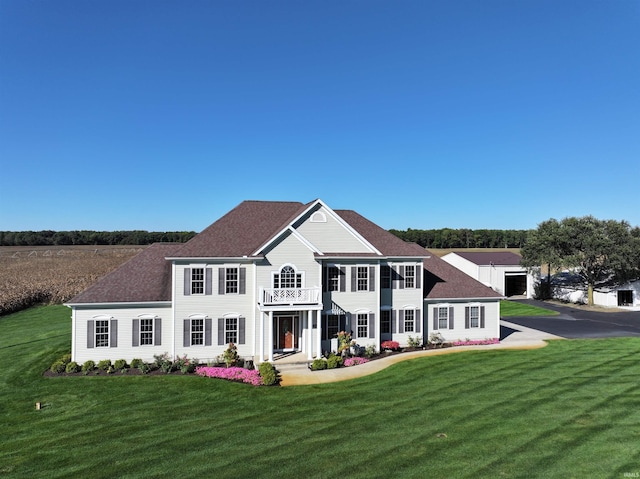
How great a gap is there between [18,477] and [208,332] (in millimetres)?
11671

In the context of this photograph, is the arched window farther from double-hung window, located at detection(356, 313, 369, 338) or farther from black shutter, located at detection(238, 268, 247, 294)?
double-hung window, located at detection(356, 313, 369, 338)

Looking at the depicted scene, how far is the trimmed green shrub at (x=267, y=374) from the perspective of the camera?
18.7m

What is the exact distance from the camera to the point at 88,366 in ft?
67.1

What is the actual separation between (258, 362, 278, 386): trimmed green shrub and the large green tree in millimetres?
37606

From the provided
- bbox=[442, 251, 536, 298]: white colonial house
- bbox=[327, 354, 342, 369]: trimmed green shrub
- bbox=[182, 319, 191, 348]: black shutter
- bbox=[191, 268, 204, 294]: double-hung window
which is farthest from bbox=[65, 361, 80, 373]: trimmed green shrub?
bbox=[442, 251, 536, 298]: white colonial house

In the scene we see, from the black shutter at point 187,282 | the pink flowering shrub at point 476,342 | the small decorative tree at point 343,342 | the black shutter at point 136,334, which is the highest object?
the black shutter at point 187,282

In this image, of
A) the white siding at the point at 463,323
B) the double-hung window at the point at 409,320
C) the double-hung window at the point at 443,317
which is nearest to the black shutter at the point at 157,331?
the double-hung window at the point at 409,320

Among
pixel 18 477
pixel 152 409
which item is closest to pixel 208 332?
pixel 152 409

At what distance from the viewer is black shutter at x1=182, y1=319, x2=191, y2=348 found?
22.1 meters

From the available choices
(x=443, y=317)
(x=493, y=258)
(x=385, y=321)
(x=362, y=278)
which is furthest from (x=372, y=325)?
(x=493, y=258)

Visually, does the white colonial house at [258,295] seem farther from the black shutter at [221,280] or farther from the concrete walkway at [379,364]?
the concrete walkway at [379,364]

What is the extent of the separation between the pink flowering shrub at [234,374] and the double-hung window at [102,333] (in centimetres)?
545

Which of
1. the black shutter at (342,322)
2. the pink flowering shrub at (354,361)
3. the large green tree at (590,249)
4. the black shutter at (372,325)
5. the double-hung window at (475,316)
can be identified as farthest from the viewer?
the large green tree at (590,249)

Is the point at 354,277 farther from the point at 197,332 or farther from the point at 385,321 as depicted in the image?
the point at 197,332
